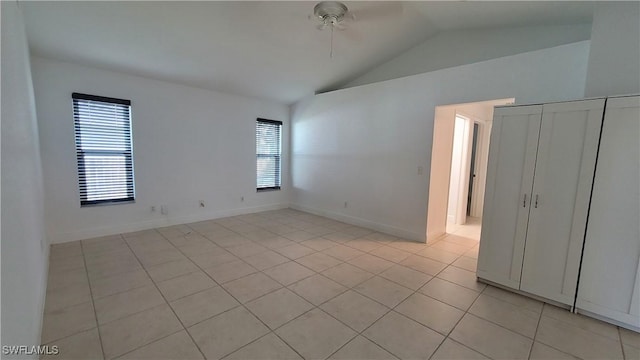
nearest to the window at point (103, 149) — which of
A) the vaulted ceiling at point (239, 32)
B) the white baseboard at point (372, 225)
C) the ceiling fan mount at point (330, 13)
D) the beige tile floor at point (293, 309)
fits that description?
the vaulted ceiling at point (239, 32)

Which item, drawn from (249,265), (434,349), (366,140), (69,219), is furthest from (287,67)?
(434,349)

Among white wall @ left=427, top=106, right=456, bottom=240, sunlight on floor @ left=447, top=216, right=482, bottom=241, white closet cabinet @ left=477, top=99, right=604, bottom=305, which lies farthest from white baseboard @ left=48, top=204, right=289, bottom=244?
white closet cabinet @ left=477, top=99, right=604, bottom=305

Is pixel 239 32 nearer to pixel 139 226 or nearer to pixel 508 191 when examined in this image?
pixel 139 226

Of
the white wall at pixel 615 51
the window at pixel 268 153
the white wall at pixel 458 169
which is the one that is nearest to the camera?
the white wall at pixel 615 51

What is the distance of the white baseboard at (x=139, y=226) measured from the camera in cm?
354

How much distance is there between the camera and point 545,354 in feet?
5.75

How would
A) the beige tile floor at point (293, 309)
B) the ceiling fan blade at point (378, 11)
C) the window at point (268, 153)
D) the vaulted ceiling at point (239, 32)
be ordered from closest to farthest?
1. the beige tile floor at point (293, 309)
2. the vaulted ceiling at point (239, 32)
3. the ceiling fan blade at point (378, 11)
4. the window at point (268, 153)

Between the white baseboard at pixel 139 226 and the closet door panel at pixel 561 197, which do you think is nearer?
the closet door panel at pixel 561 197

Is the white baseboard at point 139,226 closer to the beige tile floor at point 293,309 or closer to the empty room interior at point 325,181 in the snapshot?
the empty room interior at point 325,181

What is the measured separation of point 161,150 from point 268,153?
2152 mm

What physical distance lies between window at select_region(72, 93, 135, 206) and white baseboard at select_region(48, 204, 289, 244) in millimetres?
413

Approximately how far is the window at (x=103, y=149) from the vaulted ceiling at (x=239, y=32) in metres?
0.58

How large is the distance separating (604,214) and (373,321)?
209 cm

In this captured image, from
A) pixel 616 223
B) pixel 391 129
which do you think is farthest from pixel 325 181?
pixel 616 223
